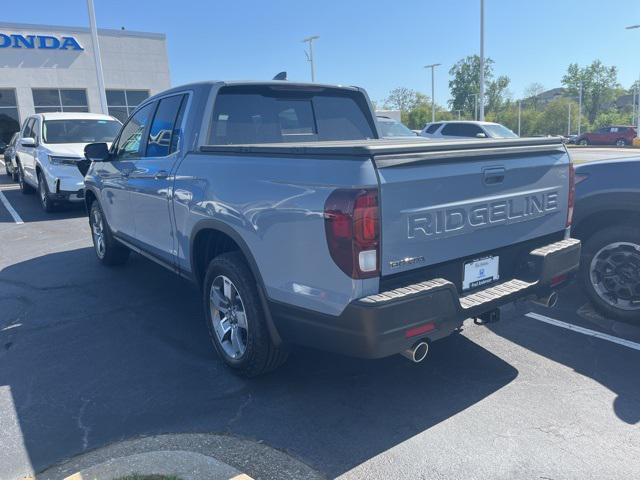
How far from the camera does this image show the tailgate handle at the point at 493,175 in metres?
3.11

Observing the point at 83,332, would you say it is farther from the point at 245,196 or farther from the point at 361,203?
the point at 361,203

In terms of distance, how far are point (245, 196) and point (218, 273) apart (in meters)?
0.68

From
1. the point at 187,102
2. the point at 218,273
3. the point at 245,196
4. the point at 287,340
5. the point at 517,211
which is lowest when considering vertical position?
the point at 287,340

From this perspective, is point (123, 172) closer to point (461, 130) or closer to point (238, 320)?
point (238, 320)

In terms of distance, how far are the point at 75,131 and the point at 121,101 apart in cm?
2231

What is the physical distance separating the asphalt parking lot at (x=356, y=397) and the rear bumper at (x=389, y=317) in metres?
0.55

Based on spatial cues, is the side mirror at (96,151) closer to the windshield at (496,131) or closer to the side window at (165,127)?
the side window at (165,127)

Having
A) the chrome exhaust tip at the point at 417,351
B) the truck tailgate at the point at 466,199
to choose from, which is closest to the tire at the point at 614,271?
the truck tailgate at the point at 466,199

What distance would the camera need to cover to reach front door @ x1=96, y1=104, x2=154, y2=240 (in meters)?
5.09

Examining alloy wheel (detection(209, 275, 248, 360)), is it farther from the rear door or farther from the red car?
the red car

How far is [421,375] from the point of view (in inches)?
145

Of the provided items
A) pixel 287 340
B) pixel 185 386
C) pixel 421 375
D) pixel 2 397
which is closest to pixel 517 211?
pixel 421 375

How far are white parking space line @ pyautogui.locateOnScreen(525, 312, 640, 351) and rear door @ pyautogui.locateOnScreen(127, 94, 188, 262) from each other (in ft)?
10.6

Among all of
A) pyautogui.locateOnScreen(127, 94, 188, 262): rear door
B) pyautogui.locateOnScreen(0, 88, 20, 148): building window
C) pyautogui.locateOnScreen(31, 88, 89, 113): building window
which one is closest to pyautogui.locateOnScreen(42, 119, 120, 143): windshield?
pyautogui.locateOnScreen(127, 94, 188, 262): rear door
